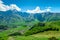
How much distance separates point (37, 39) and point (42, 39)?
17.2ft

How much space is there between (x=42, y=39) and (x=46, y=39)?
13.0 ft

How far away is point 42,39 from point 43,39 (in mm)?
1642

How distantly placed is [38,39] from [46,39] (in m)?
8.89

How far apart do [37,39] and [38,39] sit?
1748mm

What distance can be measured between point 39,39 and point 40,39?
1940 mm

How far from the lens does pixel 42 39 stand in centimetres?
17550

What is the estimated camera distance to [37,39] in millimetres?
173625

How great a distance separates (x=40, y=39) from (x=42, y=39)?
6.77ft

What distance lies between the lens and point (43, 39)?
176750mm

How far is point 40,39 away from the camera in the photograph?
175 metres

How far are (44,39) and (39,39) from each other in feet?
18.5

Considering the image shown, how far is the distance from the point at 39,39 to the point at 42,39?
377cm

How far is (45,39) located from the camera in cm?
17600
